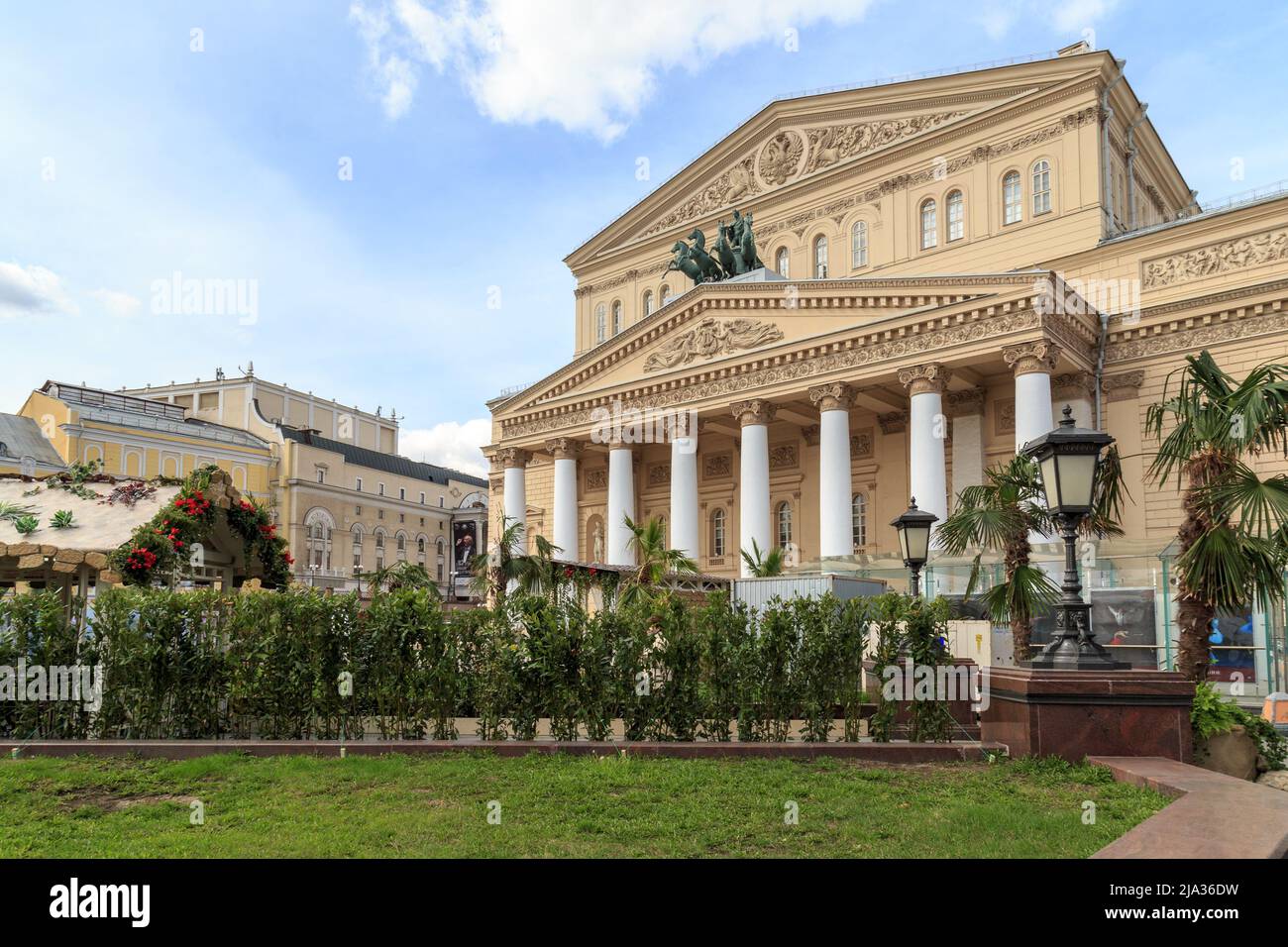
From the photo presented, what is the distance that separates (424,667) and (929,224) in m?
31.8

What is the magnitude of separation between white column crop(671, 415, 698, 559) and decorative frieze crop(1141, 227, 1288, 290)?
1554 cm

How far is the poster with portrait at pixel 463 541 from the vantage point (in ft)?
244

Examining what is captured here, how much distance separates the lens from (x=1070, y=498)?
9.66 m

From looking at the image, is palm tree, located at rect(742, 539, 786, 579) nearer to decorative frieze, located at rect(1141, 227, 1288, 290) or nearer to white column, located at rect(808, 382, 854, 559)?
white column, located at rect(808, 382, 854, 559)

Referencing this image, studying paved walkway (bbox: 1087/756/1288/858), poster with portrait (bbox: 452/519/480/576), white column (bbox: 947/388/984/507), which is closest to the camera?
paved walkway (bbox: 1087/756/1288/858)

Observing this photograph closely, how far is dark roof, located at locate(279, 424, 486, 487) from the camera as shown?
74.6 m

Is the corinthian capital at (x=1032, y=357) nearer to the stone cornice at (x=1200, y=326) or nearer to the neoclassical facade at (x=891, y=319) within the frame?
the neoclassical facade at (x=891, y=319)

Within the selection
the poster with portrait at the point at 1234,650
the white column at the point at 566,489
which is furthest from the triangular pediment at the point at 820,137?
the poster with portrait at the point at 1234,650

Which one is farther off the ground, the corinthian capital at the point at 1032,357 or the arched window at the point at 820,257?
the arched window at the point at 820,257

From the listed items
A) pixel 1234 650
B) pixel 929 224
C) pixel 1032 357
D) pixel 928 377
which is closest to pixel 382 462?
pixel 929 224

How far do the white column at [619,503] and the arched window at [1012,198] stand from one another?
16.6m

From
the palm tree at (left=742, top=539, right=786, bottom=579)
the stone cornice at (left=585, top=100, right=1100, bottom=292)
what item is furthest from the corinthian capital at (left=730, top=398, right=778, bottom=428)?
the stone cornice at (left=585, top=100, right=1100, bottom=292)

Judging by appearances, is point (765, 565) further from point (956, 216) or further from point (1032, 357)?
point (956, 216)

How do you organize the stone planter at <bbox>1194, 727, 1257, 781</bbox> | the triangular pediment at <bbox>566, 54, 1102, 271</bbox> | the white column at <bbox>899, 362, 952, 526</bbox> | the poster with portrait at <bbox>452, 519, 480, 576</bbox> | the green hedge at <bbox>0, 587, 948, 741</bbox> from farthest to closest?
the poster with portrait at <bbox>452, 519, 480, 576</bbox> < the triangular pediment at <bbox>566, 54, 1102, 271</bbox> < the white column at <bbox>899, 362, 952, 526</bbox> < the green hedge at <bbox>0, 587, 948, 741</bbox> < the stone planter at <bbox>1194, 727, 1257, 781</bbox>
